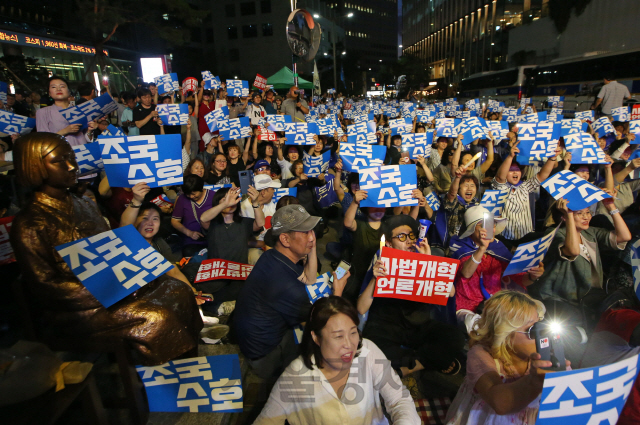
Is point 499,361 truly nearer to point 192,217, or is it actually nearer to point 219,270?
point 219,270

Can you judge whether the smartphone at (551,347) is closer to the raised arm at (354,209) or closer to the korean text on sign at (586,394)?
the korean text on sign at (586,394)

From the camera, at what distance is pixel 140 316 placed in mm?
2285

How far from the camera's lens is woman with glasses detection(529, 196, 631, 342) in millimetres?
3236

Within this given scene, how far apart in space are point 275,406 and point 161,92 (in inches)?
399

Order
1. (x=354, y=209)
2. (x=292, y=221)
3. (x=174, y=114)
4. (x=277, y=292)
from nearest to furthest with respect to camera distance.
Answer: (x=277, y=292) < (x=292, y=221) < (x=354, y=209) < (x=174, y=114)

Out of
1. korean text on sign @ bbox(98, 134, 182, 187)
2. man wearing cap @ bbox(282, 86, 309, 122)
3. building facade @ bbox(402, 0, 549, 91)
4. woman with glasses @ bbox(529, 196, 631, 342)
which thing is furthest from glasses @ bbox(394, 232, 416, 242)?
building facade @ bbox(402, 0, 549, 91)

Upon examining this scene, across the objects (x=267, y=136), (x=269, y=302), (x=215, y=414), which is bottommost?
(x=215, y=414)

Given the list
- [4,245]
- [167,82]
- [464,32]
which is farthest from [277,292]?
[464,32]

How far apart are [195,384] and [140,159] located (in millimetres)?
1957

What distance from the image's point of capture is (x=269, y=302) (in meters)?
2.68

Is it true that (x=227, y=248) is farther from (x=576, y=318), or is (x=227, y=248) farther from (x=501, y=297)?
(x=576, y=318)

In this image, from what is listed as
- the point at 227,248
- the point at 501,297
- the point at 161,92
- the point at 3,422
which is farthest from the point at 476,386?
the point at 161,92

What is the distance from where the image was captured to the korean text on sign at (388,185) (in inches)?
158

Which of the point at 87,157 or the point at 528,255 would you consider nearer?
the point at 528,255
